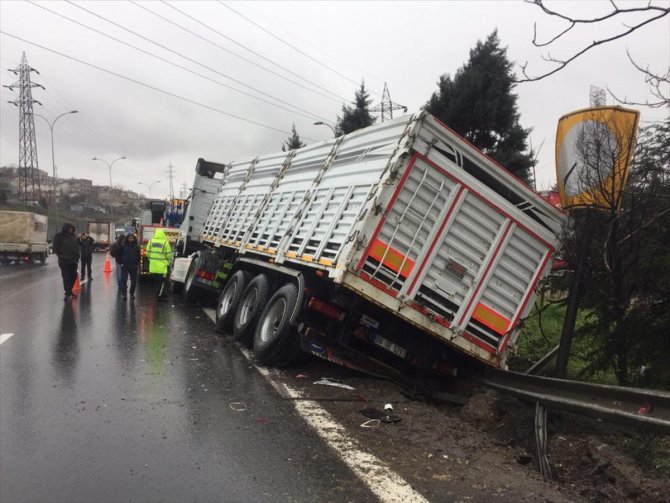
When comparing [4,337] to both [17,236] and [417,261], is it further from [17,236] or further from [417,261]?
[17,236]

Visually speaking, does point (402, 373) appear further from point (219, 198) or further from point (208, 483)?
point (219, 198)

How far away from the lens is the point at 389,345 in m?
6.24

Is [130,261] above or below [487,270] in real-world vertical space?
below

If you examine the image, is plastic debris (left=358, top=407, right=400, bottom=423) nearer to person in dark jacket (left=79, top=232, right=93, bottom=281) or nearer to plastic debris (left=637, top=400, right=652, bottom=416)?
plastic debris (left=637, top=400, right=652, bottom=416)

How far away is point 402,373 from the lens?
6562 millimetres

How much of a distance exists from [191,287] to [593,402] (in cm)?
998

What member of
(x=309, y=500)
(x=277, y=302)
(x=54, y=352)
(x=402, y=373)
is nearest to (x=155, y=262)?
(x=54, y=352)

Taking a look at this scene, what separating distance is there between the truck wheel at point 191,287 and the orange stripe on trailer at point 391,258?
24.1 feet

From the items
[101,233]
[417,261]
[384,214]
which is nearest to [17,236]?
[101,233]

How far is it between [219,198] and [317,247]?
7.87m

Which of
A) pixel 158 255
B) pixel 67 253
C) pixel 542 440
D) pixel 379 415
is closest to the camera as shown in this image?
pixel 542 440

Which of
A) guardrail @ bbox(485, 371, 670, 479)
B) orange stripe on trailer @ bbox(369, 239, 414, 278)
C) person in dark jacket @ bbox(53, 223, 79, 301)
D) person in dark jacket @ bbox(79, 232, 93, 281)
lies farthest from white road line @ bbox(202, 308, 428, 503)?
person in dark jacket @ bbox(79, 232, 93, 281)

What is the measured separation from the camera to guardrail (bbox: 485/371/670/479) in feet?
11.2

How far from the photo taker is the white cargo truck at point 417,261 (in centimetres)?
568
